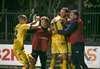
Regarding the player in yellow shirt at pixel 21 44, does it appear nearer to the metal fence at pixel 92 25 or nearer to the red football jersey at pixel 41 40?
the red football jersey at pixel 41 40

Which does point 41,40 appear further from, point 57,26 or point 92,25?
point 92,25

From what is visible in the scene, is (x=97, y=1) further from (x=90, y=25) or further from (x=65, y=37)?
(x=65, y=37)

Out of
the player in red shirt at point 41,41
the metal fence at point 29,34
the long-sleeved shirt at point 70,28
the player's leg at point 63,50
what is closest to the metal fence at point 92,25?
the metal fence at point 29,34

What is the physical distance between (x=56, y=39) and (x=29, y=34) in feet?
36.2

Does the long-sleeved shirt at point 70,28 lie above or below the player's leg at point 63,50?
above

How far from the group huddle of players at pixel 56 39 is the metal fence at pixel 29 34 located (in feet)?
32.5

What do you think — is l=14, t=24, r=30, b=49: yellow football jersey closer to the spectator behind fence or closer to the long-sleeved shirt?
the long-sleeved shirt

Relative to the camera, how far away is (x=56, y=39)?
1214cm

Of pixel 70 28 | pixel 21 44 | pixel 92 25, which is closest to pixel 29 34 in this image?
pixel 92 25

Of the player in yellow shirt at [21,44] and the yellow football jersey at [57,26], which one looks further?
the yellow football jersey at [57,26]

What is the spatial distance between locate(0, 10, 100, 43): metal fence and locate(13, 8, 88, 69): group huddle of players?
9921 mm

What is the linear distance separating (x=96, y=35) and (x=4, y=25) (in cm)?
549

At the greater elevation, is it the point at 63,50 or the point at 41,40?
the point at 41,40

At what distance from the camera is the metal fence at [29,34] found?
22.3 metres
